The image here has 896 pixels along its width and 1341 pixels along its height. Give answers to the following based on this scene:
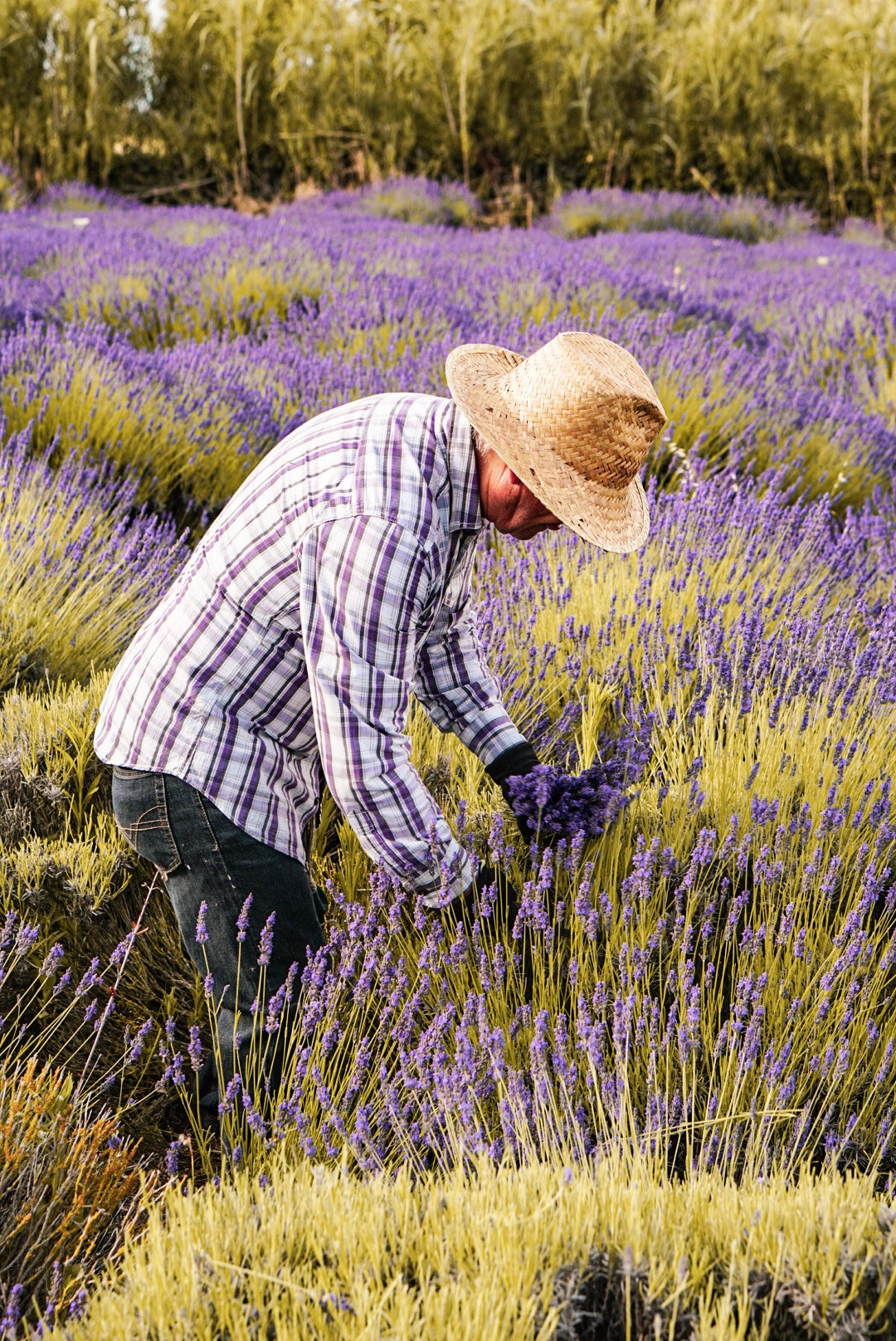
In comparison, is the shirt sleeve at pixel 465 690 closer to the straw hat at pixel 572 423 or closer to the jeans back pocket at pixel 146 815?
the straw hat at pixel 572 423

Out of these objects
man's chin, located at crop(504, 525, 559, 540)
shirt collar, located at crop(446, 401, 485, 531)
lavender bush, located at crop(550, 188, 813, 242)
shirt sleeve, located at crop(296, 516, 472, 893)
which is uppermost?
lavender bush, located at crop(550, 188, 813, 242)

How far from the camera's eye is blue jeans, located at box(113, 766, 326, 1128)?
190 cm

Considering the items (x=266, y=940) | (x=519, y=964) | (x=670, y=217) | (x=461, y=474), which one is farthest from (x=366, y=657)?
(x=670, y=217)

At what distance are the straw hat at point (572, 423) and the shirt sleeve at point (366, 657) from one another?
235mm

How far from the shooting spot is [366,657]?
5.53 ft

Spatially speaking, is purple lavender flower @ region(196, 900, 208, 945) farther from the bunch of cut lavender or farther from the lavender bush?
the lavender bush

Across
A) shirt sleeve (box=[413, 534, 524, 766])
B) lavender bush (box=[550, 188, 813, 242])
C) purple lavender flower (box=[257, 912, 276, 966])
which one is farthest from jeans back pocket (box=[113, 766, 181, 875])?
lavender bush (box=[550, 188, 813, 242])

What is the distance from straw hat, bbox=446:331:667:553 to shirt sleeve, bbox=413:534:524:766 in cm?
41

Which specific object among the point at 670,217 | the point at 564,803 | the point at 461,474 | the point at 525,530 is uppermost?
the point at 670,217

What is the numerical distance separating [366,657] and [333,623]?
3.0 inches

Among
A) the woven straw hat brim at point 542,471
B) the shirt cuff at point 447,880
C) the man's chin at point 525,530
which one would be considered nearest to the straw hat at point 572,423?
the woven straw hat brim at point 542,471

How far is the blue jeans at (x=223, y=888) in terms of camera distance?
1896 mm

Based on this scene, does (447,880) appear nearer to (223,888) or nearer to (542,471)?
(223,888)

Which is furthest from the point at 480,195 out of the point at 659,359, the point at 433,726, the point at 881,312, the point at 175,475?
the point at 433,726
